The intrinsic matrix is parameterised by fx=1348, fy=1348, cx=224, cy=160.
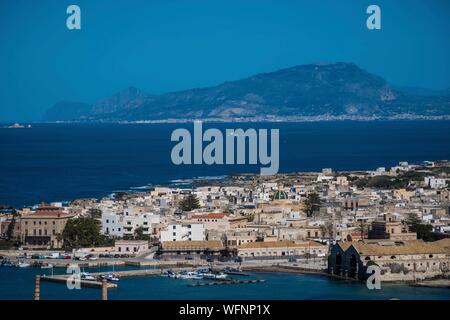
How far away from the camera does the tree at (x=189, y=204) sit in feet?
69.4

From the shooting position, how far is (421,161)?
35188 mm

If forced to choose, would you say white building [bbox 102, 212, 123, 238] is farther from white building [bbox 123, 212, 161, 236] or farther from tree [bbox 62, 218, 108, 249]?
tree [bbox 62, 218, 108, 249]

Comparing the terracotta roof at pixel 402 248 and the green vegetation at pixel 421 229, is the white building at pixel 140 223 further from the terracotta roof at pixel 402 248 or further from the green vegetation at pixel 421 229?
the terracotta roof at pixel 402 248

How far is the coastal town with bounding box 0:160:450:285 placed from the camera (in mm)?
14281

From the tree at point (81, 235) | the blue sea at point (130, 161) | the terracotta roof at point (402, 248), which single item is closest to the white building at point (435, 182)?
the blue sea at point (130, 161)

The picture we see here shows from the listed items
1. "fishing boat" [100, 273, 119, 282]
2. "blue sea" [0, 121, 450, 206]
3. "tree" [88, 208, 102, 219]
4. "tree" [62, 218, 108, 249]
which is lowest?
"fishing boat" [100, 273, 119, 282]

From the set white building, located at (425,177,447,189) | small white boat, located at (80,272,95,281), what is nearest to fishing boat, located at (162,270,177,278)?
small white boat, located at (80,272,95,281)

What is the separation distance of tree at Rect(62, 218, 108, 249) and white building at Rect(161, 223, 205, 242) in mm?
811

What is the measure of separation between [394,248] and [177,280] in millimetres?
2302

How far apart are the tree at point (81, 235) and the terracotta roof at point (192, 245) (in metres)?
0.90

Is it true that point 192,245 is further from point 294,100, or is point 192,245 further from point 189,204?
point 294,100

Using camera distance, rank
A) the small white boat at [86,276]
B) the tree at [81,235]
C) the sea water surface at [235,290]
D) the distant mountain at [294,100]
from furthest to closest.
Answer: the distant mountain at [294,100]
the tree at [81,235]
the small white boat at [86,276]
the sea water surface at [235,290]

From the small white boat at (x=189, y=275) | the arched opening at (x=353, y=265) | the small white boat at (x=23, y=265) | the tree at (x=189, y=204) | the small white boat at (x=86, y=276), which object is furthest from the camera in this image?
the tree at (x=189, y=204)

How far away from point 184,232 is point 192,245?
0.72 metres
